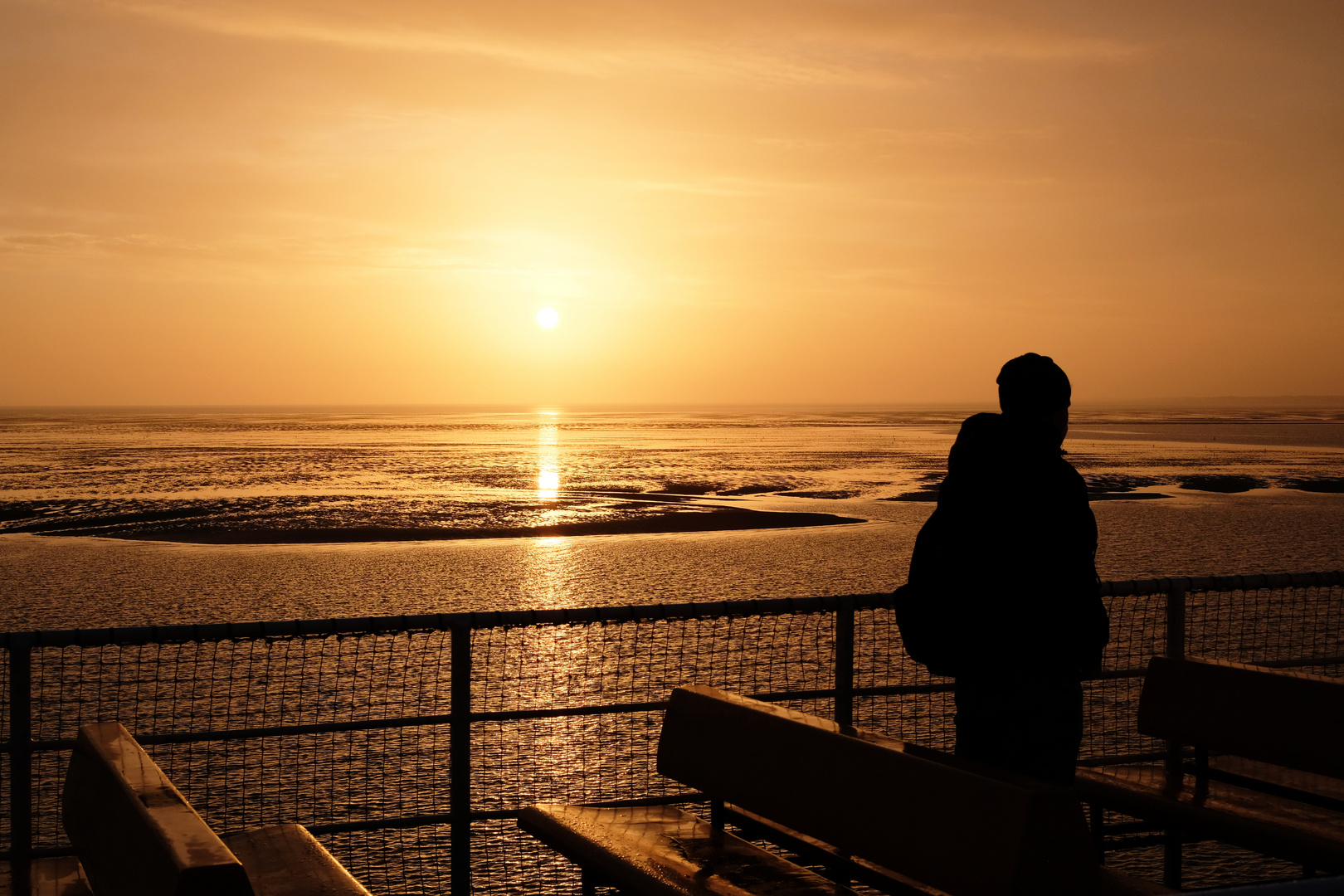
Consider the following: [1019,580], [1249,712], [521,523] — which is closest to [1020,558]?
[1019,580]

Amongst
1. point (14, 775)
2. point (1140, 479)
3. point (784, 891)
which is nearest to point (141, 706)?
point (14, 775)

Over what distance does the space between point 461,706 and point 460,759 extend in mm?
206

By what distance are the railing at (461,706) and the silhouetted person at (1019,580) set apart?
1.15 m

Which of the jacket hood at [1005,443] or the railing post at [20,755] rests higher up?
the jacket hood at [1005,443]

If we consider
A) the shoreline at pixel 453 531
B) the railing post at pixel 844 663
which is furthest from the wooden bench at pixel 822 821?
the shoreline at pixel 453 531

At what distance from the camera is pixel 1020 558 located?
334 centimetres

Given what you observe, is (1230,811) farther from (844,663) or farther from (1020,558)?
(1020,558)

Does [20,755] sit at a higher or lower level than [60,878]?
higher

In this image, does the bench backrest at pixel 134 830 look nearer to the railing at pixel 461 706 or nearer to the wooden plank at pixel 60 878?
the wooden plank at pixel 60 878

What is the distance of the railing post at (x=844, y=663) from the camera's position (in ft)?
15.4

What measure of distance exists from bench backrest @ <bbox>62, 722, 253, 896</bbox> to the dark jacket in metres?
2.11

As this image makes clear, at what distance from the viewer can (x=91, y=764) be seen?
3.13 metres

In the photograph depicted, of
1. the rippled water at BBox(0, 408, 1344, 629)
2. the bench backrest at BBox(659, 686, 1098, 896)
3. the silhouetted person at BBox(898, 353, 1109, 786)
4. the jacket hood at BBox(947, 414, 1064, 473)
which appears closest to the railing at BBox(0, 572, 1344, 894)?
the bench backrest at BBox(659, 686, 1098, 896)

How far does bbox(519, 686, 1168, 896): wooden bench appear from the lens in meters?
2.65
